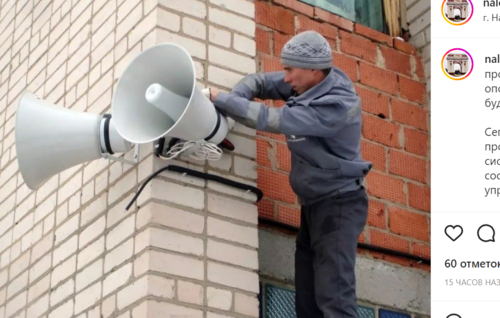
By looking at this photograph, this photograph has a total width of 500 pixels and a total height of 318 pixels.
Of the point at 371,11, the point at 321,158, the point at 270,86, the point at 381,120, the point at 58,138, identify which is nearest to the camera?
the point at 321,158

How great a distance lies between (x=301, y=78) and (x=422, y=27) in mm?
1733

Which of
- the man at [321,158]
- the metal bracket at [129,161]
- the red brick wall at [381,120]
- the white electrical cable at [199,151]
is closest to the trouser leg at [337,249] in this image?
the man at [321,158]

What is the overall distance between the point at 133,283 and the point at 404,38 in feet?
8.05

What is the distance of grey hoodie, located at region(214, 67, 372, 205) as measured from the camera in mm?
3744

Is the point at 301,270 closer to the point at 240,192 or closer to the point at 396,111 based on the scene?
the point at 240,192

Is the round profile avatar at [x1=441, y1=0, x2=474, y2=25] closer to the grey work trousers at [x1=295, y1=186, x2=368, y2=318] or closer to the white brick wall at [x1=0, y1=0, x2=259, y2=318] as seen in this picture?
the grey work trousers at [x1=295, y1=186, x2=368, y2=318]

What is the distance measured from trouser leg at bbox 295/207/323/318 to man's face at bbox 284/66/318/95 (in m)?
0.48

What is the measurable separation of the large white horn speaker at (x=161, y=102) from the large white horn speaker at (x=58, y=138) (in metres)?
Result: 0.12

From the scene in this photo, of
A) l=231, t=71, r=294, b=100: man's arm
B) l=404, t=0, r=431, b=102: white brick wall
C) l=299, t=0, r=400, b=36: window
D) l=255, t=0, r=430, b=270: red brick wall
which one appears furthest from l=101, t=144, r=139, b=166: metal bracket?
l=404, t=0, r=431, b=102: white brick wall

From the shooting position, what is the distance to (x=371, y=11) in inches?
214

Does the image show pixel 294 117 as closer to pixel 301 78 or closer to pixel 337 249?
pixel 301 78

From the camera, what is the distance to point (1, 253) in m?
4.95

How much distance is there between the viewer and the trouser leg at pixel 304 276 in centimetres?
400

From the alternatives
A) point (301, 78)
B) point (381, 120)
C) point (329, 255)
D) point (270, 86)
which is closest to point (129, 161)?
point (270, 86)
